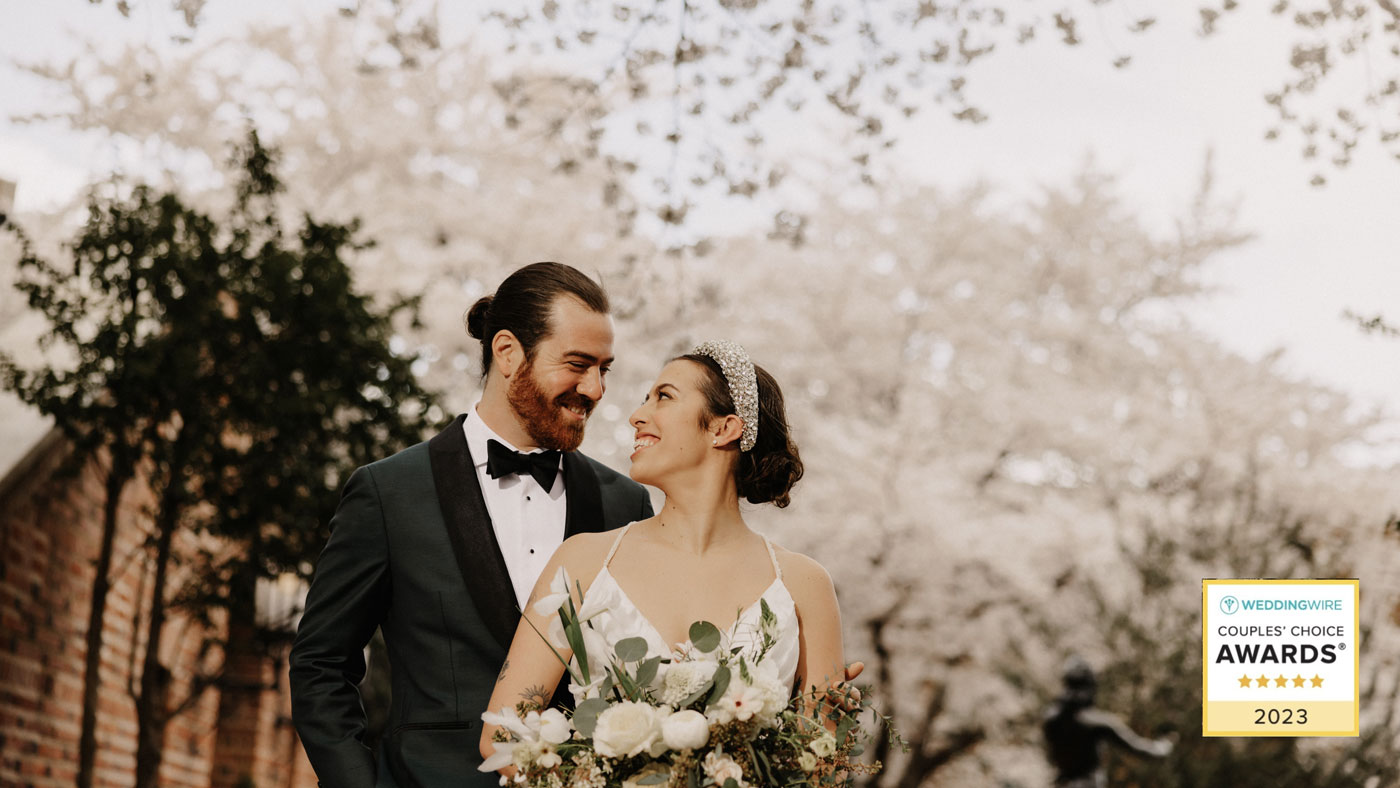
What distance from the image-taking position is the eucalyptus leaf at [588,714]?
8.40 ft

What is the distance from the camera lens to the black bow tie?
344 cm

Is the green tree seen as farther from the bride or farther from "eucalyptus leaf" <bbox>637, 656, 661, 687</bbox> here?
"eucalyptus leaf" <bbox>637, 656, 661, 687</bbox>

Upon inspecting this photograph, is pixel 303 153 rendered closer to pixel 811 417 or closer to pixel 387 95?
pixel 387 95

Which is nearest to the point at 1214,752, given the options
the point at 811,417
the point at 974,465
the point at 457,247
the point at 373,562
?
the point at 974,465

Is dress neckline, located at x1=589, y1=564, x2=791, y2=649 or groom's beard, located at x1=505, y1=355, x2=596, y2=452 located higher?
groom's beard, located at x1=505, y1=355, x2=596, y2=452

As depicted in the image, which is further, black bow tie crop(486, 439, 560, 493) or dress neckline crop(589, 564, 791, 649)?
black bow tie crop(486, 439, 560, 493)

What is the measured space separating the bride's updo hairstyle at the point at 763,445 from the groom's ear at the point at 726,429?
0.6 inches

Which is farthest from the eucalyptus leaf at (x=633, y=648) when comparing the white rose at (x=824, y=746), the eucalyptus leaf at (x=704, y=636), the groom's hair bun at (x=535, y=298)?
the groom's hair bun at (x=535, y=298)

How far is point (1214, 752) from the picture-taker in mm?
13844

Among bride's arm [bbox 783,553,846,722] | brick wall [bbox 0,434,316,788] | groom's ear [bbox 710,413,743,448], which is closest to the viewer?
bride's arm [bbox 783,553,846,722]

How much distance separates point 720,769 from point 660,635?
0.43m

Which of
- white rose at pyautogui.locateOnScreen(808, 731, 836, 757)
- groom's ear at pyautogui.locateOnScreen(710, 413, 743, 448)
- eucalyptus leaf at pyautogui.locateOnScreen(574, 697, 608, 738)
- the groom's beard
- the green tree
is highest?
the green tree

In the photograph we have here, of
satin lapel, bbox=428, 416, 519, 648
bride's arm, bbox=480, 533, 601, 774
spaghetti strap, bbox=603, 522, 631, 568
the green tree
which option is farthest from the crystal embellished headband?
the green tree

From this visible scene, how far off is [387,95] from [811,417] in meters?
7.19
